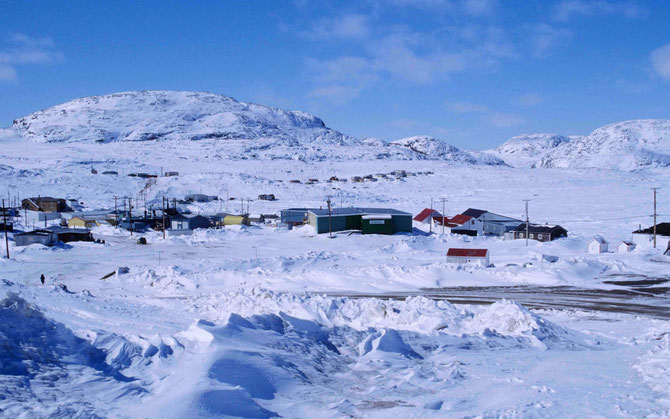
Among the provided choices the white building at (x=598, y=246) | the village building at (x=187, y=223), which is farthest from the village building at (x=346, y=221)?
the white building at (x=598, y=246)

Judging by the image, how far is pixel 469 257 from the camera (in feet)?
92.6

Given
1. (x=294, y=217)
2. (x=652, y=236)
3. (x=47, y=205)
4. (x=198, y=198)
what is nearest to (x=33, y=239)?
(x=294, y=217)

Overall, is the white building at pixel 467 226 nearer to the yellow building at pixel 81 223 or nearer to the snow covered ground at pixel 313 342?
the snow covered ground at pixel 313 342

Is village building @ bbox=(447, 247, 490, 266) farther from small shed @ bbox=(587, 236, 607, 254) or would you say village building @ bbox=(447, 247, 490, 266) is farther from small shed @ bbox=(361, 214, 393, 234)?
small shed @ bbox=(361, 214, 393, 234)

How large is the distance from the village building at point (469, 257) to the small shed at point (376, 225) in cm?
1445

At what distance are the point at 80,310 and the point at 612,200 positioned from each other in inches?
3102

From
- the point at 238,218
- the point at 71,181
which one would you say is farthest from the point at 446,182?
the point at 71,181

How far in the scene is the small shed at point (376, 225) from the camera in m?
43.2

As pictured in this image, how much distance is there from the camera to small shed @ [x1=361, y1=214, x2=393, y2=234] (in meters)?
43.2

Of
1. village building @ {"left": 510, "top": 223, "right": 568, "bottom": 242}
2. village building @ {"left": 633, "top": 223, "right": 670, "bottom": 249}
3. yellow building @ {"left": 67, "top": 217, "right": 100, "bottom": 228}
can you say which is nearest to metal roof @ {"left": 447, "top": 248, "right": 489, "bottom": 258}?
village building @ {"left": 510, "top": 223, "right": 568, "bottom": 242}

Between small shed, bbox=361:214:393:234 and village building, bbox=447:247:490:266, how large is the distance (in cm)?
1445

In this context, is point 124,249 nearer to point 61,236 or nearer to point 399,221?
point 61,236

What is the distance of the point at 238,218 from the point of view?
54.5 meters

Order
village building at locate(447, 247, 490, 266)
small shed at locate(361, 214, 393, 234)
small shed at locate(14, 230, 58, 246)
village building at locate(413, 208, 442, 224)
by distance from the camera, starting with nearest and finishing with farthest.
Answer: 1. village building at locate(447, 247, 490, 266)
2. small shed at locate(14, 230, 58, 246)
3. small shed at locate(361, 214, 393, 234)
4. village building at locate(413, 208, 442, 224)
